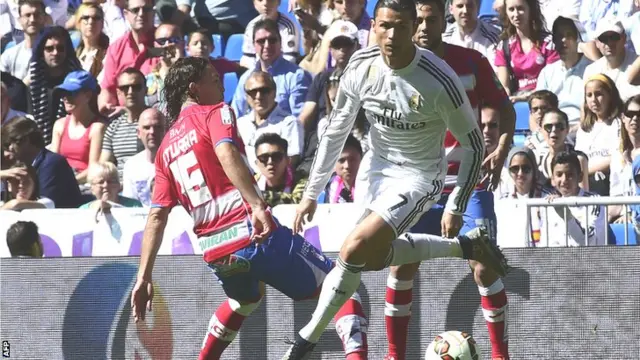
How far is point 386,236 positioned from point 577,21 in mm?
5969

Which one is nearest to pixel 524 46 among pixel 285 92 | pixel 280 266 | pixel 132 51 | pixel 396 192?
pixel 285 92

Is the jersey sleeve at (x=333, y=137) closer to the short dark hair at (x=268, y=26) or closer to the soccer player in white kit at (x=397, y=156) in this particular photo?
the soccer player in white kit at (x=397, y=156)

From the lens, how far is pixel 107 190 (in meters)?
11.6

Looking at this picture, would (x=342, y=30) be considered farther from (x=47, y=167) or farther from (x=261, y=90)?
(x=47, y=167)

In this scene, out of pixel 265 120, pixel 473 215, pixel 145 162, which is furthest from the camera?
pixel 265 120

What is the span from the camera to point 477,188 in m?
8.55

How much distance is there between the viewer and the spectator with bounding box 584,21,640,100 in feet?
39.5

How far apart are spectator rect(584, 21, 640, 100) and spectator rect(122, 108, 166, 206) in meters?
3.98

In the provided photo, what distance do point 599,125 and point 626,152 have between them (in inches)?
26.5

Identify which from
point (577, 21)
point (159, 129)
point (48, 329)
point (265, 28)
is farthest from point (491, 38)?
point (48, 329)

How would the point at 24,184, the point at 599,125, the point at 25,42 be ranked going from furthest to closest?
1. the point at 25,42
2. the point at 24,184
3. the point at 599,125

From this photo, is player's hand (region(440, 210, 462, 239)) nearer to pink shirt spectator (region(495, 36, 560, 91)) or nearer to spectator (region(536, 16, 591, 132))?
spectator (region(536, 16, 591, 132))

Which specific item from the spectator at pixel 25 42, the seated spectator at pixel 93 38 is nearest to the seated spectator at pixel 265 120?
the seated spectator at pixel 93 38

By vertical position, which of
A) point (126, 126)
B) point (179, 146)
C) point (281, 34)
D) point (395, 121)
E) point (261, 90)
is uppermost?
point (281, 34)
